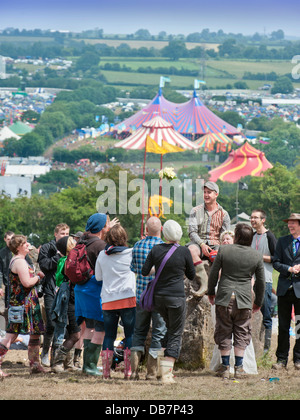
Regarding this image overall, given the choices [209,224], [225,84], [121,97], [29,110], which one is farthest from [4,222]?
[225,84]

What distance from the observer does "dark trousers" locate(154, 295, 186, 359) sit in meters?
5.14

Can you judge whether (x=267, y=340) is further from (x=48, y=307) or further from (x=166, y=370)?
(x=48, y=307)

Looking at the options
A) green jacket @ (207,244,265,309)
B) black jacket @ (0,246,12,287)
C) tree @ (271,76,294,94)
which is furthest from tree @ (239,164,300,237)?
tree @ (271,76,294,94)

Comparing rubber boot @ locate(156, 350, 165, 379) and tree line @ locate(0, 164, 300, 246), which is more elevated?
rubber boot @ locate(156, 350, 165, 379)

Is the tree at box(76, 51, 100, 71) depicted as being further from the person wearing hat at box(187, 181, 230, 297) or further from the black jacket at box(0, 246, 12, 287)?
the person wearing hat at box(187, 181, 230, 297)

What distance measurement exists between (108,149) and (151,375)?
98811 millimetres

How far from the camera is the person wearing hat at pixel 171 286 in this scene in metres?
5.12

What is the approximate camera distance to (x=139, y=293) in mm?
5324

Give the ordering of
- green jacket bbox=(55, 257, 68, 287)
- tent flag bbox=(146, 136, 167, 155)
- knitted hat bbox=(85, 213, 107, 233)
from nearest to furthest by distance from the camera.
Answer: knitted hat bbox=(85, 213, 107, 233), green jacket bbox=(55, 257, 68, 287), tent flag bbox=(146, 136, 167, 155)

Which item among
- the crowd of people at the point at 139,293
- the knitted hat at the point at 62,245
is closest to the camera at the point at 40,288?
the crowd of people at the point at 139,293

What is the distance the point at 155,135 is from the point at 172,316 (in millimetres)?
23932

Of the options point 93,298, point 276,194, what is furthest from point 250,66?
point 93,298

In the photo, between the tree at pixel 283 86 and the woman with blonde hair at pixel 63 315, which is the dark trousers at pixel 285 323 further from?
the tree at pixel 283 86
